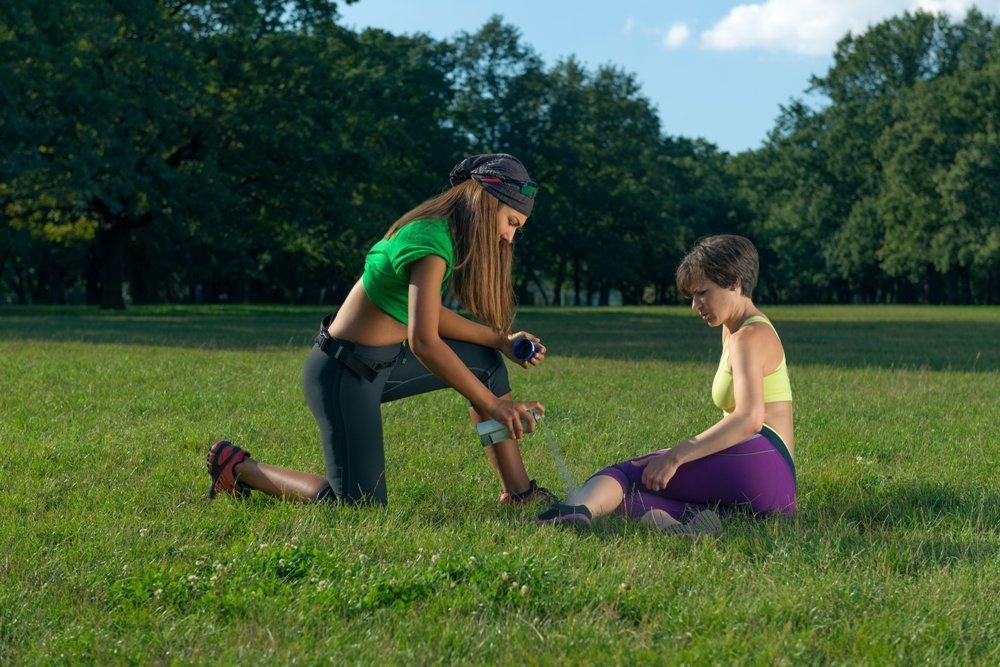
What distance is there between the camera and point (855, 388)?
1212 cm

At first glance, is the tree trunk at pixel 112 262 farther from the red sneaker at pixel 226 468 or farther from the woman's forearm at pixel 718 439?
the woman's forearm at pixel 718 439

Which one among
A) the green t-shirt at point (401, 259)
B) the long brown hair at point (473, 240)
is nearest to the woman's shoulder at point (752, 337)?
the long brown hair at point (473, 240)

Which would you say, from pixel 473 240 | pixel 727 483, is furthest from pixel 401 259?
pixel 727 483

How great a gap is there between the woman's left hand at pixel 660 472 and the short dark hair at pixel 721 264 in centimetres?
81

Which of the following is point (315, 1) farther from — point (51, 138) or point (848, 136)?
point (848, 136)

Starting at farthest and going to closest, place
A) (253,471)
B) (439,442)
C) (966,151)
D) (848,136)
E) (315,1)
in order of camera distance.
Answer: (848,136)
(966,151)
(315,1)
(439,442)
(253,471)

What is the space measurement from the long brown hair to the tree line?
60.5 ft

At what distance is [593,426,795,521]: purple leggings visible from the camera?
17.5ft

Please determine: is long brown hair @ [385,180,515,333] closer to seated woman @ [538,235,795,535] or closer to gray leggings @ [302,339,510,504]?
gray leggings @ [302,339,510,504]

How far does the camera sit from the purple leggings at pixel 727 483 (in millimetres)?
5320

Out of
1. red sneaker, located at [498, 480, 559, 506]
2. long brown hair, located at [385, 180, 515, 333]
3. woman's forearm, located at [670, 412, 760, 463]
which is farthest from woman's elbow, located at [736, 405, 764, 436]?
long brown hair, located at [385, 180, 515, 333]

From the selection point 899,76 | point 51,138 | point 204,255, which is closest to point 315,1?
point 51,138

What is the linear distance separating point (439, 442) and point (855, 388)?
5944mm

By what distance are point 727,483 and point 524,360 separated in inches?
44.8
